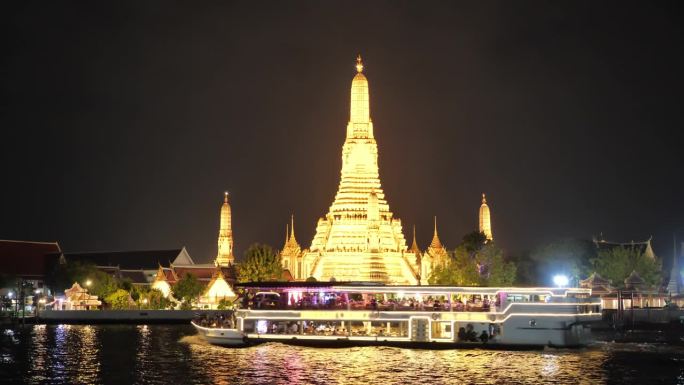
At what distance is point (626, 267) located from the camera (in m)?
95.8

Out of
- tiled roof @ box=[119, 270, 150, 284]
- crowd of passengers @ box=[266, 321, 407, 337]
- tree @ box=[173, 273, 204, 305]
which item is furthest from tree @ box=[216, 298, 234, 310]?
crowd of passengers @ box=[266, 321, 407, 337]

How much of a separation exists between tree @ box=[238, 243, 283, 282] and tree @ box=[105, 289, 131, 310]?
10.9 metres

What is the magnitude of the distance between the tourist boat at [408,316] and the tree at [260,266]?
3295cm

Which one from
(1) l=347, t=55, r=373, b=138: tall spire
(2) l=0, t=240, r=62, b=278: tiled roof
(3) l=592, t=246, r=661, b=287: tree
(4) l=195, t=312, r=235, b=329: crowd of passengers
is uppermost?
(1) l=347, t=55, r=373, b=138: tall spire

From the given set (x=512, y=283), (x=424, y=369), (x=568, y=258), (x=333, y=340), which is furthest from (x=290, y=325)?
(x=568, y=258)

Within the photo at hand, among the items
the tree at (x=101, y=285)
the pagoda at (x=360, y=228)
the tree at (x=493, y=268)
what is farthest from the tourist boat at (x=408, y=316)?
the tree at (x=101, y=285)

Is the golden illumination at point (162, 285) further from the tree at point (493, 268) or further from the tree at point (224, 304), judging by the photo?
the tree at point (493, 268)

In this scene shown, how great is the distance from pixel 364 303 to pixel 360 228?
43486mm

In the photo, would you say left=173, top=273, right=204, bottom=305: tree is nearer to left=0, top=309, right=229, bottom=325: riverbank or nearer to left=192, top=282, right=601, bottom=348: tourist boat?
left=0, top=309, right=229, bottom=325: riverbank

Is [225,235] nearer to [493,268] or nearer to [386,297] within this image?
[493,268]

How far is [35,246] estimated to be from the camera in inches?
4973

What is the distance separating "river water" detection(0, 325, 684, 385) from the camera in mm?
53281

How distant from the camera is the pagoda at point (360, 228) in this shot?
10988 cm

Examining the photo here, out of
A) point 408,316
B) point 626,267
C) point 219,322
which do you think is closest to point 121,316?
point 219,322
